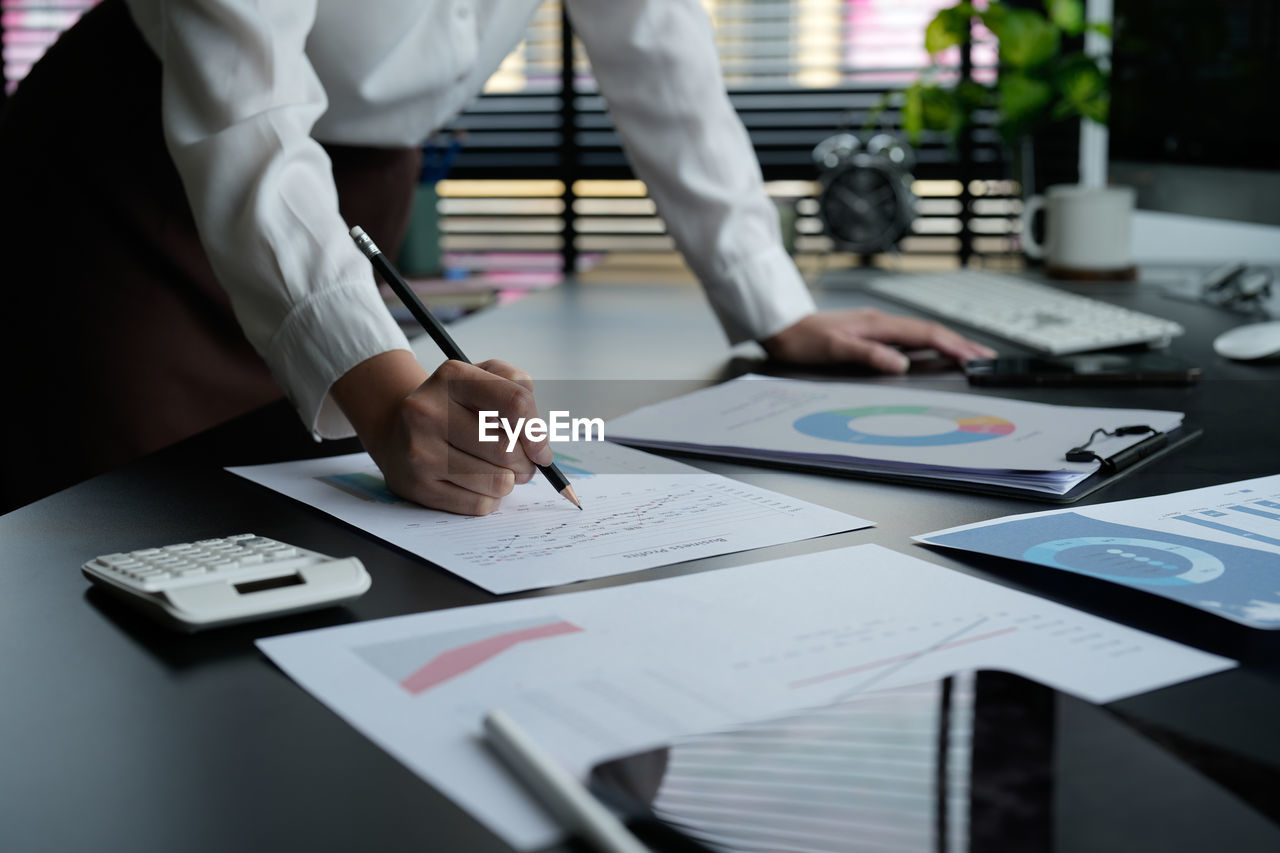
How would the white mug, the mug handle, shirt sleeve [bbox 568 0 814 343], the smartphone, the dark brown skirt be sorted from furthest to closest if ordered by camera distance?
the mug handle → the white mug → shirt sleeve [bbox 568 0 814 343] → the dark brown skirt → the smartphone

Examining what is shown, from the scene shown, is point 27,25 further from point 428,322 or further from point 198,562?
point 198,562

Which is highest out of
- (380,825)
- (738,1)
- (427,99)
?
(738,1)

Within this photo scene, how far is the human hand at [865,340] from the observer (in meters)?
1.09

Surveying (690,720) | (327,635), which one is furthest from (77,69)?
(690,720)

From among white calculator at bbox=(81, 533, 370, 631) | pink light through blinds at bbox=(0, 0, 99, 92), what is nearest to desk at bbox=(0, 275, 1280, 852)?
white calculator at bbox=(81, 533, 370, 631)

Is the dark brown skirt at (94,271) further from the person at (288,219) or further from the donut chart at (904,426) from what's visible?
the donut chart at (904,426)

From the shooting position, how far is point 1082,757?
1.09ft

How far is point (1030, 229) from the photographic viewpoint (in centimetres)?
180

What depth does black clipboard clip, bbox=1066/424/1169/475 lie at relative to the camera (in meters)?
0.69

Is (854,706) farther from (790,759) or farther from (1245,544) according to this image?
(1245,544)

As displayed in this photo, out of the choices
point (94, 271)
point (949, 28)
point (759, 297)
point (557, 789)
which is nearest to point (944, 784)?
point (557, 789)

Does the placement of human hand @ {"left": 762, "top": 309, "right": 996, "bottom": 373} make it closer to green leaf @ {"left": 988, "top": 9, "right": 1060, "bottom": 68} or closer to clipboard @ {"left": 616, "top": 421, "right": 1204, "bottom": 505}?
clipboard @ {"left": 616, "top": 421, "right": 1204, "bottom": 505}

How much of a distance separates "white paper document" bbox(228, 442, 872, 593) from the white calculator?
0.07 metres

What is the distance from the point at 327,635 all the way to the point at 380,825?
15 cm
